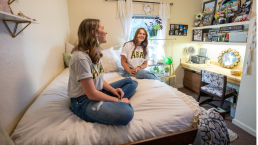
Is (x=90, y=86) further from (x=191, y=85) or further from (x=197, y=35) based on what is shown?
(x=197, y=35)

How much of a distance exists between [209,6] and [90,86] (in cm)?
324

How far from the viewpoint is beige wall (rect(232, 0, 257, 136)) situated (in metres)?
1.67

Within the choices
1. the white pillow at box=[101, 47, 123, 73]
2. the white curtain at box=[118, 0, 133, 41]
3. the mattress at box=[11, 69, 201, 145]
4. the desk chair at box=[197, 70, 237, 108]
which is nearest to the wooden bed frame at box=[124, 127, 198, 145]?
the mattress at box=[11, 69, 201, 145]

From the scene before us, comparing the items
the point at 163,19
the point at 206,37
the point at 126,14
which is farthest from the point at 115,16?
the point at 206,37

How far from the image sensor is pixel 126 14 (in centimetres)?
280

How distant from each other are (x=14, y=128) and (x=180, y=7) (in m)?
3.42

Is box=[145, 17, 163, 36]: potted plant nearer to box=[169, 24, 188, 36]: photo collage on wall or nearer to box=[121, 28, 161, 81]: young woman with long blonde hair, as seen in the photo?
box=[169, 24, 188, 36]: photo collage on wall

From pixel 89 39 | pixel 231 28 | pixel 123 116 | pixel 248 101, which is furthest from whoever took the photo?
pixel 231 28

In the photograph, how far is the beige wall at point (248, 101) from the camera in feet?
5.47

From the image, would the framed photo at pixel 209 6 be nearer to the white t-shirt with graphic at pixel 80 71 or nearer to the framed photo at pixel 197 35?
the framed photo at pixel 197 35

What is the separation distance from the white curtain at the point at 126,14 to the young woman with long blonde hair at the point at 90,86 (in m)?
1.79

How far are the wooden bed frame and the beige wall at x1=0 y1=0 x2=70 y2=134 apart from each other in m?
0.82

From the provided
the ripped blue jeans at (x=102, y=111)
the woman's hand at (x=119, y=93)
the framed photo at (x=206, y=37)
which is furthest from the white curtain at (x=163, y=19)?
the ripped blue jeans at (x=102, y=111)

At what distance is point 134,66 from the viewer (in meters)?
2.21
